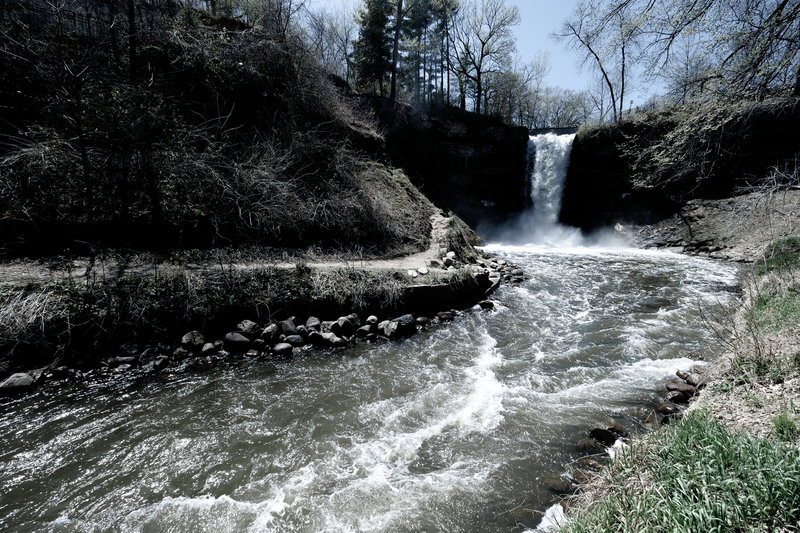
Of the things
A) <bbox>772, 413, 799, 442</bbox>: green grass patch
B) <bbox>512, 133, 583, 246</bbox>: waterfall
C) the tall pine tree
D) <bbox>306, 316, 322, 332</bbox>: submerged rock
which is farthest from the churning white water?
the tall pine tree

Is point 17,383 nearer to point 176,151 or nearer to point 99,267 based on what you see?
point 99,267

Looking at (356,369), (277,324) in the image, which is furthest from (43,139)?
(356,369)

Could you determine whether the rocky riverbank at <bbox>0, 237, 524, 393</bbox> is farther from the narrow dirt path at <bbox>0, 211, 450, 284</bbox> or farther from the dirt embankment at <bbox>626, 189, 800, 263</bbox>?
the dirt embankment at <bbox>626, 189, 800, 263</bbox>

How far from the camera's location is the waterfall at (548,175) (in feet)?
70.9

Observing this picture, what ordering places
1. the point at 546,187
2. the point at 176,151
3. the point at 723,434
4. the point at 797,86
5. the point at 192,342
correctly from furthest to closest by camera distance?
the point at 546,187
the point at 176,151
the point at 192,342
the point at 797,86
the point at 723,434

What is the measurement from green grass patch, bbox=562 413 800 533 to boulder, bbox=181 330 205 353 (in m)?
6.47

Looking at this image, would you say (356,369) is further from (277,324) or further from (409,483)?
(409,483)

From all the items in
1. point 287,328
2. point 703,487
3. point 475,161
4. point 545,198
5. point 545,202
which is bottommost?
point 287,328

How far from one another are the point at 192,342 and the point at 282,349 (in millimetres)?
1659

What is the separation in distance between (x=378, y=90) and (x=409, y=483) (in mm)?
29492

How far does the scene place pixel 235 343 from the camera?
264 inches

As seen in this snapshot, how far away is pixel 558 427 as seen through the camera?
4.66 metres

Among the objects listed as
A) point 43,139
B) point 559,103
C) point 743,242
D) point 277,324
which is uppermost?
point 559,103

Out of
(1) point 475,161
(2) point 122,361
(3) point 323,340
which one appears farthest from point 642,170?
(2) point 122,361
